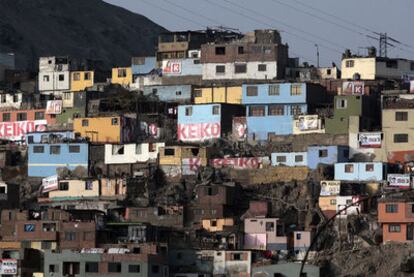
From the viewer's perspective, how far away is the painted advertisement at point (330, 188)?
71250 millimetres

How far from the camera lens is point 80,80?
3541 inches

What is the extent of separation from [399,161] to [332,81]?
27.9 feet

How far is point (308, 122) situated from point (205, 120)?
4.89 m

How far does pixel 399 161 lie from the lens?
73.6 meters

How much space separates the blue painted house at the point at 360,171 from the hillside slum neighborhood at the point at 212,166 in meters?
0.04

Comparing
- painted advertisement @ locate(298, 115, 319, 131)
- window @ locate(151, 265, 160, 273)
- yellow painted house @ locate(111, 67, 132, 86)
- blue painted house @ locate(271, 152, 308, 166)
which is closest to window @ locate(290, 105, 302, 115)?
painted advertisement @ locate(298, 115, 319, 131)

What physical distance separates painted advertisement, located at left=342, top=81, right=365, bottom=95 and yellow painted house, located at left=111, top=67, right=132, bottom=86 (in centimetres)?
1323

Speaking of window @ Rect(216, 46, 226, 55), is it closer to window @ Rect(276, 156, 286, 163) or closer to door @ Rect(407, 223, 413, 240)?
window @ Rect(276, 156, 286, 163)

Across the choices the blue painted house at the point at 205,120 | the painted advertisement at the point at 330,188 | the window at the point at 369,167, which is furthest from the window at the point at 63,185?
the window at the point at 369,167

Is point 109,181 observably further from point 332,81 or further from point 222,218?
point 332,81

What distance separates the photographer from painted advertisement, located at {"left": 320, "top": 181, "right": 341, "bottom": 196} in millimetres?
71250

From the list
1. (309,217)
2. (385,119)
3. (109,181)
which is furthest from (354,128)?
(109,181)

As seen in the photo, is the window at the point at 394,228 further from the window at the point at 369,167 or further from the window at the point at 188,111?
the window at the point at 188,111

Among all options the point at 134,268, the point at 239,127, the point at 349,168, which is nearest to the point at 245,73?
the point at 239,127
